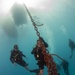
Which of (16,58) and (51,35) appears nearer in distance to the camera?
(16,58)

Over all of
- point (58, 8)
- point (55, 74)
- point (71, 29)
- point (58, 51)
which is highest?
point (55, 74)

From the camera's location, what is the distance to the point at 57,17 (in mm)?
104000

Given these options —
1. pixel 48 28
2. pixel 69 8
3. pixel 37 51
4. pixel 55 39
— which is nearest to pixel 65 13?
pixel 69 8

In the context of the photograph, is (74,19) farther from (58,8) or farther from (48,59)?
(48,59)

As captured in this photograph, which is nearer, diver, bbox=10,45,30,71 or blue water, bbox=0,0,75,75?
diver, bbox=10,45,30,71

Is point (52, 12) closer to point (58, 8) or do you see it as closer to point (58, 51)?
point (58, 8)

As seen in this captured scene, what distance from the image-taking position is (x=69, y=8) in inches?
4158

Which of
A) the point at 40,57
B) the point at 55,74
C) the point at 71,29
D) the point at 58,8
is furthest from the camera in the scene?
the point at 71,29

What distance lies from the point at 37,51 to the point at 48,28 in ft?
323

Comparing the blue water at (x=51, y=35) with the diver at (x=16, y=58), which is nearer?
the diver at (x=16, y=58)

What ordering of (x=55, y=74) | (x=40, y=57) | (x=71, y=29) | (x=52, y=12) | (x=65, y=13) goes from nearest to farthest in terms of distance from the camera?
(x=55, y=74), (x=40, y=57), (x=52, y=12), (x=65, y=13), (x=71, y=29)

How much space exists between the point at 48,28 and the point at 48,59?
100m

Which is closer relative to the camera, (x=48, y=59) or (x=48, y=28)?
(x=48, y=59)

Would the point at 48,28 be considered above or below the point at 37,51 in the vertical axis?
below
